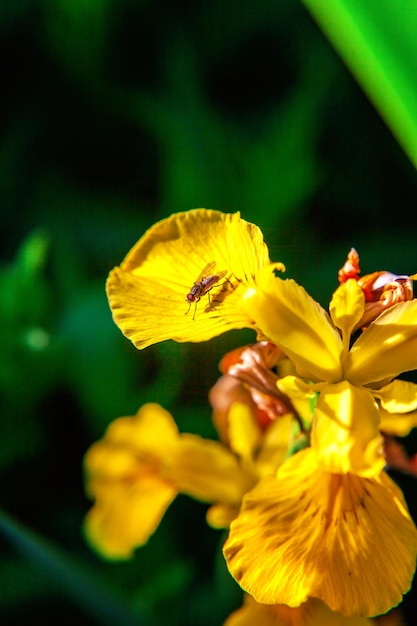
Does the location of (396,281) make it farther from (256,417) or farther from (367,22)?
(256,417)

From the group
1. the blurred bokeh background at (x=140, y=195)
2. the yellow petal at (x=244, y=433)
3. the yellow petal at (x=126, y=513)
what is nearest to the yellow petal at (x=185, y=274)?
the yellow petal at (x=244, y=433)

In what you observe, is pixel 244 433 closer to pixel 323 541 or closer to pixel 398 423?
pixel 398 423

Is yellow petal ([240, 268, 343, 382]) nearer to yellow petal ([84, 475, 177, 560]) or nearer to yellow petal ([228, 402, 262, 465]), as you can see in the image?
yellow petal ([228, 402, 262, 465])

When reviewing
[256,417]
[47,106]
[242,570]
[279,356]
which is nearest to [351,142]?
[47,106]

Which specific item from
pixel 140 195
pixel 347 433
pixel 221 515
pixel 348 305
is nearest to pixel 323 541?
pixel 347 433

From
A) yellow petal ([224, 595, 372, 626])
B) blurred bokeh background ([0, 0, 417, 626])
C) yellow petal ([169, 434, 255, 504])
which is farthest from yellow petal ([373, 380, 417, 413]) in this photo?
blurred bokeh background ([0, 0, 417, 626])

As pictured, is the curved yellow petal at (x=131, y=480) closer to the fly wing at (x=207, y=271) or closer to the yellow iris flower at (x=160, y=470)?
the yellow iris flower at (x=160, y=470)
